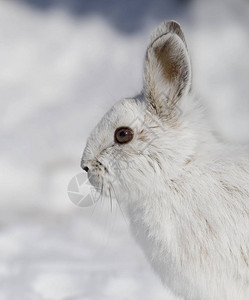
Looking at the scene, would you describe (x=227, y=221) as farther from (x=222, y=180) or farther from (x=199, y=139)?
(x=199, y=139)

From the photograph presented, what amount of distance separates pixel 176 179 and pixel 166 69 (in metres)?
0.40

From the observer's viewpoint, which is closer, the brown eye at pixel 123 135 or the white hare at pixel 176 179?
the white hare at pixel 176 179

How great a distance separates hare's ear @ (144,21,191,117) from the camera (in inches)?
73.3

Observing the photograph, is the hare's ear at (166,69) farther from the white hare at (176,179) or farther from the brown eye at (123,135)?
the brown eye at (123,135)

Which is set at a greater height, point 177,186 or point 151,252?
point 177,186

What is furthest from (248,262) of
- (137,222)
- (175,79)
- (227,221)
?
(175,79)

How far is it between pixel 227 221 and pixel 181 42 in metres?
0.65

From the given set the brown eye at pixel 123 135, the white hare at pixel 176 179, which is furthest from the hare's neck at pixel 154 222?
the brown eye at pixel 123 135

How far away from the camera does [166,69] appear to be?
191 centimetres

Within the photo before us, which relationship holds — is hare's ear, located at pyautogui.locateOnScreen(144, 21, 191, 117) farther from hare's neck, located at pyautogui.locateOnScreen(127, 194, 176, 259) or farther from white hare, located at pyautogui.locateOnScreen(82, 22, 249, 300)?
hare's neck, located at pyautogui.locateOnScreen(127, 194, 176, 259)

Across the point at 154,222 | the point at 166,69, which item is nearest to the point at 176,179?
the point at 154,222

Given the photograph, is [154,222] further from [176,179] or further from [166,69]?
[166,69]

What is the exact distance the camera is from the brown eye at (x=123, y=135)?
1933mm

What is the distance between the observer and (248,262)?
180 centimetres
